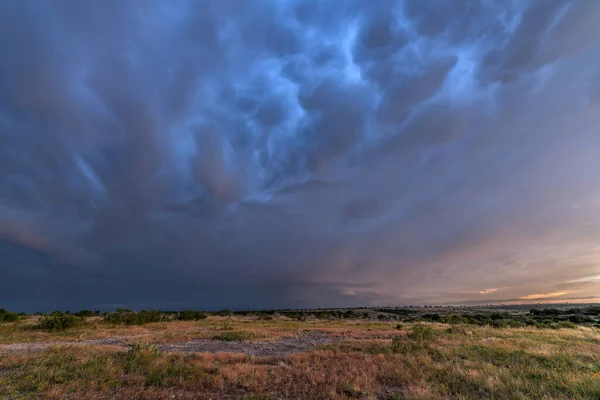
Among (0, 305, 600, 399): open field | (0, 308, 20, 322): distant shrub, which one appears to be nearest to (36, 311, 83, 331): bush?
(0, 308, 20, 322): distant shrub

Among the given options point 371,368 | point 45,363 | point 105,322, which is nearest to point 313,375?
point 371,368

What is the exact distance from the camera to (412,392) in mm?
9711

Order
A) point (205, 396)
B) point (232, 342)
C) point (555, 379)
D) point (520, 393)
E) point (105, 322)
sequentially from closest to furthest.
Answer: point (520, 393)
point (205, 396)
point (555, 379)
point (232, 342)
point (105, 322)

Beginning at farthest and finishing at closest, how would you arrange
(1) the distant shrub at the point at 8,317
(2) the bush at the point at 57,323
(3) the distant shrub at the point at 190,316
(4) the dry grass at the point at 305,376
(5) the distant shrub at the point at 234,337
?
(3) the distant shrub at the point at 190,316 → (1) the distant shrub at the point at 8,317 → (2) the bush at the point at 57,323 → (5) the distant shrub at the point at 234,337 → (4) the dry grass at the point at 305,376

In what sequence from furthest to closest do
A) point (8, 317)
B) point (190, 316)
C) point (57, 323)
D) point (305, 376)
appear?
point (190, 316) → point (8, 317) → point (57, 323) → point (305, 376)

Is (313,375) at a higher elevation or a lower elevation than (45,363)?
lower

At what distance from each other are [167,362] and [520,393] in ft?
43.4

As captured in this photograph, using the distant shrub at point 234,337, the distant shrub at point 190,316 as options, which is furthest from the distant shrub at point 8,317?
the distant shrub at point 234,337

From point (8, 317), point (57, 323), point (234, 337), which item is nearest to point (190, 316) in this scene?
point (8, 317)

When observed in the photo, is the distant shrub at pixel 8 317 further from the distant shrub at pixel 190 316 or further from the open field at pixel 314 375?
the open field at pixel 314 375

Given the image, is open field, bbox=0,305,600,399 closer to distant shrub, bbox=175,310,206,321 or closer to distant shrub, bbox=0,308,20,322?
distant shrub, bbox=0,308,20,322

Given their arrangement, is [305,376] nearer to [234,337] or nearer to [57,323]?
[234,337]

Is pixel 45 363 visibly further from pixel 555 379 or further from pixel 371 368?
pixel 555 379

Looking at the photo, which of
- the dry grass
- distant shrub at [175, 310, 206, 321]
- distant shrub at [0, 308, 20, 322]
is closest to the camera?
the dry grass
